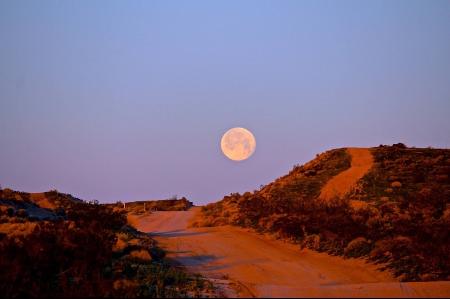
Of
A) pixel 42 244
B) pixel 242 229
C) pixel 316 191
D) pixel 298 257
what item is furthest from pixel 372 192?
pixel 42 244

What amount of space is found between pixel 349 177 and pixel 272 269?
16129 millimetres

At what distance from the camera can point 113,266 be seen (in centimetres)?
1204

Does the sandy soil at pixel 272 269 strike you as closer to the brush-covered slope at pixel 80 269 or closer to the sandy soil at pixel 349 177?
the brush-covered slope at pixel 80 269

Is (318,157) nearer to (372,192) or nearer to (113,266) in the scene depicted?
(372,192)

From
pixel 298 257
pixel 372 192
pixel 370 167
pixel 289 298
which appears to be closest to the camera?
pixel 289 298

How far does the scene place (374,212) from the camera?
22.6m

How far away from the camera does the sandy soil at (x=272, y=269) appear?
1162cm

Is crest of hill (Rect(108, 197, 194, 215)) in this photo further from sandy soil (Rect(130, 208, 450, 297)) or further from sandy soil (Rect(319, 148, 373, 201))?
sandy soil (Rect(130, 208, 450, 297))

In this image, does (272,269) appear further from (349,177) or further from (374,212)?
(349,177)

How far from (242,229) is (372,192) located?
779cm

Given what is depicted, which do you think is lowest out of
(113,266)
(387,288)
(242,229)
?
(387,288)

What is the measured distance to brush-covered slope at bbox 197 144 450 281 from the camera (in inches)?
670

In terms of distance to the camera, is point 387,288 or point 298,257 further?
point 298,257

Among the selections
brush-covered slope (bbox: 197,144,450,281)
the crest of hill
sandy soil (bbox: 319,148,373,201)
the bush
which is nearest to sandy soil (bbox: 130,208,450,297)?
the bush
